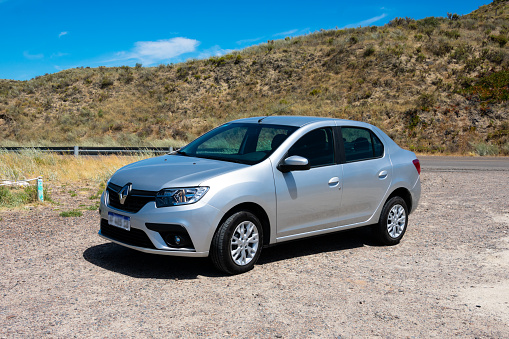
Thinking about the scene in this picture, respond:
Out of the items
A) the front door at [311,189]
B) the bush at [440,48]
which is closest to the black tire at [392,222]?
the front door at [311,189]

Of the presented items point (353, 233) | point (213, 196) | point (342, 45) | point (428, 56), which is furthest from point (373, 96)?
point (213, 196)

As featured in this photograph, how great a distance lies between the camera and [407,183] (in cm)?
750

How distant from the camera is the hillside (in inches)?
1410

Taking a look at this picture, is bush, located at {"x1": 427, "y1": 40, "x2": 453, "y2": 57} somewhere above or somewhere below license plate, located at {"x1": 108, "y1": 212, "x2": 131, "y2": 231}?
above

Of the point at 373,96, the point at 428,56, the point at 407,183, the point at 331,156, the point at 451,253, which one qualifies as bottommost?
the point at 451,253

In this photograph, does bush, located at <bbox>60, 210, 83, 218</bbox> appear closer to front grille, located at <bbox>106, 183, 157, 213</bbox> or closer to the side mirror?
front grille, located at <bbox>106, 183, 157, 213</bbox>

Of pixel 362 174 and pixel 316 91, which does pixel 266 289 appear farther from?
pixel 316 91

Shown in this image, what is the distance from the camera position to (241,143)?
6676 mm

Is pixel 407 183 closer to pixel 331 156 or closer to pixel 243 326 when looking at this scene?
pixel 331 156

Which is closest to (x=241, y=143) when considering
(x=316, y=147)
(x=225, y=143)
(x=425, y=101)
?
(x=225, y=143)

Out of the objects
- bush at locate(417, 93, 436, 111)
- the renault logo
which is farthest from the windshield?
bush at locate(417, 93, 436, 111)

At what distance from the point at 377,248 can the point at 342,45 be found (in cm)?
4590

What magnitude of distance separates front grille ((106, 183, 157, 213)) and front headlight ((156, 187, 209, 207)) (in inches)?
4.7

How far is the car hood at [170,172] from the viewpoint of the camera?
542cm
